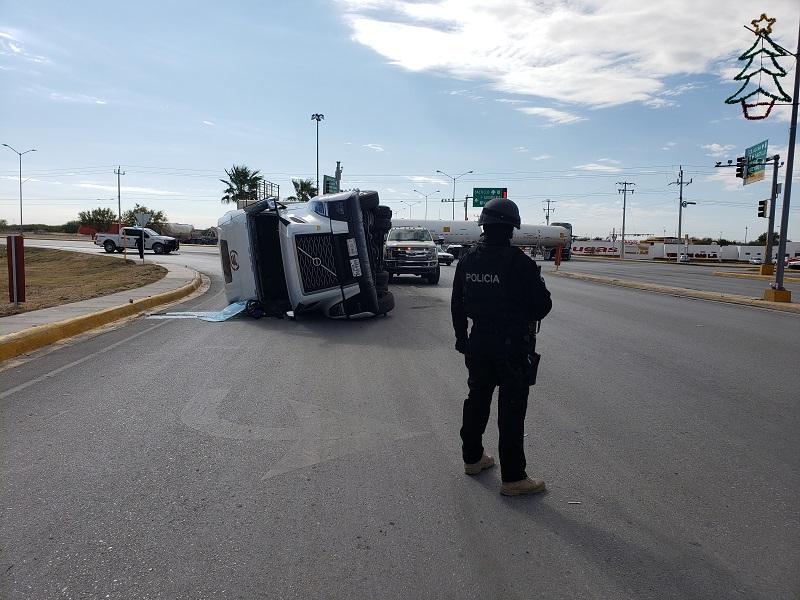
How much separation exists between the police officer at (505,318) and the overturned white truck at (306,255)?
7757mm

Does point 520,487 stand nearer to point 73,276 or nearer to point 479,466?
point 479,466

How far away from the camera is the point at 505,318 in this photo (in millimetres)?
3959

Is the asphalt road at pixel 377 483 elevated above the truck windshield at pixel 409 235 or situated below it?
below

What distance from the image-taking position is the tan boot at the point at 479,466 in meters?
4.32

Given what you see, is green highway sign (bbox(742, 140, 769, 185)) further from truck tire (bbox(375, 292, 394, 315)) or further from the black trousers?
the black trousers

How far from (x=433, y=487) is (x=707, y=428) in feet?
9.32

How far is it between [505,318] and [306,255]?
808 cm

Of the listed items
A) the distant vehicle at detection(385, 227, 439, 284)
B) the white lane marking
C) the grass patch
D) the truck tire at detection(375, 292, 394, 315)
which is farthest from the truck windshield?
the white lane marking

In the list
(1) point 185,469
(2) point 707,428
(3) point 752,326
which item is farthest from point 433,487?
(3) point 752,326

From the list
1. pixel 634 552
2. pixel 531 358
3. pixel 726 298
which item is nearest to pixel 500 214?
pixel 531 358

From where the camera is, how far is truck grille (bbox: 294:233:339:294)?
11.6 metres

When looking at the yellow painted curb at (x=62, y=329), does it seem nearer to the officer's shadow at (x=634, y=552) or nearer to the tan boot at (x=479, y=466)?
the tan boot at (x=479, y=466)

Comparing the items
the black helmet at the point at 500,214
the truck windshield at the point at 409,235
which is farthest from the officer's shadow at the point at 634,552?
the truck windshield at the point at 409,235

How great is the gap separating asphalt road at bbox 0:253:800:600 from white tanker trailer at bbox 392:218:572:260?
176 feet
